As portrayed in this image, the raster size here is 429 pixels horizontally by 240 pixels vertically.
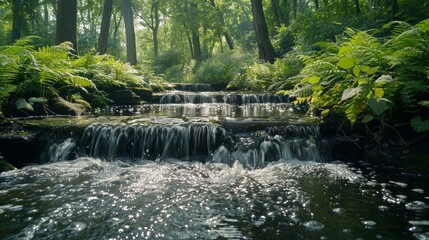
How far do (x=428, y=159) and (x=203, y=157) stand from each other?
3.89 meters

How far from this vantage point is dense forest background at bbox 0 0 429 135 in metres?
5.36

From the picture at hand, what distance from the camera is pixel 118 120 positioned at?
24.5 ft

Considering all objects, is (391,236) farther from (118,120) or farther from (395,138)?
(118,120)

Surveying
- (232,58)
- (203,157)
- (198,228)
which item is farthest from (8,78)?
(232,58)

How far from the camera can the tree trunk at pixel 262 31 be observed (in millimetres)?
15523

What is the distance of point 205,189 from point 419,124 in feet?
12.5

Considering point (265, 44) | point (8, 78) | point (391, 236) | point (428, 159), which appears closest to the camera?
point (391, 236)

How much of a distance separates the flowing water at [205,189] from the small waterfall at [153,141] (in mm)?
21

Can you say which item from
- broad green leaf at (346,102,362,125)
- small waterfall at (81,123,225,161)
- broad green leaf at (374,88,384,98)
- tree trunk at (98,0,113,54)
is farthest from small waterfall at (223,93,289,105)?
tree trunk at (98,0,113,54)

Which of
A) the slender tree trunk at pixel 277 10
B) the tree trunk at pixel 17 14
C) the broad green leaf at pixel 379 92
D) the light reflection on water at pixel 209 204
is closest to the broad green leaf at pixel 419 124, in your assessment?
the broad green leaf at pixel 379 92

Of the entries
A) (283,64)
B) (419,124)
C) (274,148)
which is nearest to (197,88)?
(283,64)

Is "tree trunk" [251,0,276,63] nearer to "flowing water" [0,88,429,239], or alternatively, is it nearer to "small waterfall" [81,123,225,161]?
"flowing water" [0,88,429,239]

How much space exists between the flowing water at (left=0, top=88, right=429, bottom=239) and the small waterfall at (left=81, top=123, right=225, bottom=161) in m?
0.02

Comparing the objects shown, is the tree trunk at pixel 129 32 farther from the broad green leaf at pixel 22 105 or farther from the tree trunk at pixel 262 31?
the broad green leaf at pixel 22 105
